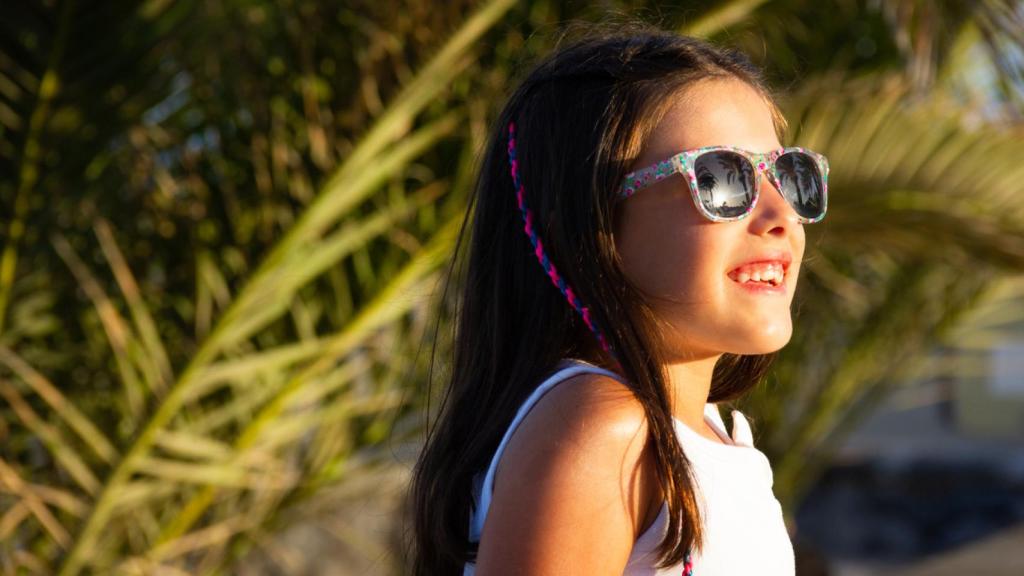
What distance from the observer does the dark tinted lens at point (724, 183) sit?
126 cm

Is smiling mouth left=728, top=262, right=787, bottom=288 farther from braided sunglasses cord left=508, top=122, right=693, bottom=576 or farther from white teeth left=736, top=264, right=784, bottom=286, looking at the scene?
braided sunglasses cord left=508, top=122, right=693, bottom=576

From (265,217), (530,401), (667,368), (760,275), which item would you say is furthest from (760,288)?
(265,217)

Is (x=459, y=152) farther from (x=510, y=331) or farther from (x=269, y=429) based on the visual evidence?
(x=510, y=331)

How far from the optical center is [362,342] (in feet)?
10.8

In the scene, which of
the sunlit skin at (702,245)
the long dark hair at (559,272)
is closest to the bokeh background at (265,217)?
the long dark hair at (559,272)

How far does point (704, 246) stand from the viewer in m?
1.27

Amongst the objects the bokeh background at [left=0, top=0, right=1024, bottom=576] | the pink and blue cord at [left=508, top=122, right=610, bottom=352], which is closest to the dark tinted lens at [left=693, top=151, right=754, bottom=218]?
the pink and blue cord at [left=508, top=122, right=610, bottom=352]

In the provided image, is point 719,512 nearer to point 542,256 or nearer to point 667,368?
point 667,368

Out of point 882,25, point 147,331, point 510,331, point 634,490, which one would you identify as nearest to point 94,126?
point 147,331

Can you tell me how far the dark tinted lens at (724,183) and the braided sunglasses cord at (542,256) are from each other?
153 mm

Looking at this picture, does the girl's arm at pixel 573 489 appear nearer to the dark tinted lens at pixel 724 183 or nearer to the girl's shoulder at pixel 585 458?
the girl's shoulder at pixel 585 458

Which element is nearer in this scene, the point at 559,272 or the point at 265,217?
the point at 559,272

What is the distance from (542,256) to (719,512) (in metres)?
0.30

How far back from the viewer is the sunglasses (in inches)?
49.7
